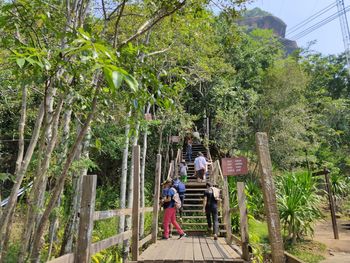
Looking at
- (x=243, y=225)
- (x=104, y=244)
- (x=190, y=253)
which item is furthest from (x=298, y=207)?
(x=104, y=244)

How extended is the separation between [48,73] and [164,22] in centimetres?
616

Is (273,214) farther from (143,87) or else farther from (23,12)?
(23,12)

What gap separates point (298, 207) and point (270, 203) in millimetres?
6587

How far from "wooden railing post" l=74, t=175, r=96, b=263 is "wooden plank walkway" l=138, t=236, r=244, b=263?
7.22 ft

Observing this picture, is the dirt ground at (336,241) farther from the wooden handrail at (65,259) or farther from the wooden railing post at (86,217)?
the wooden handrail at (65,259)

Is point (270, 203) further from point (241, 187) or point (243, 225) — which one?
point (241, 187)

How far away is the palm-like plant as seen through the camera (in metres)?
8.61

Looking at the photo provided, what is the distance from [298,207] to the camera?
28.3 ft

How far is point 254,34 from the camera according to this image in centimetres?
2530

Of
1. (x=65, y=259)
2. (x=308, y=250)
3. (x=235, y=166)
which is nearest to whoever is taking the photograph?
(x=65, y=259)

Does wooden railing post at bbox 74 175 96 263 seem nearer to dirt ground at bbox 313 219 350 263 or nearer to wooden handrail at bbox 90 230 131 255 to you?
wooden handrail at bbox 90 230 131 255

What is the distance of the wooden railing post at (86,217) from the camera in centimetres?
271

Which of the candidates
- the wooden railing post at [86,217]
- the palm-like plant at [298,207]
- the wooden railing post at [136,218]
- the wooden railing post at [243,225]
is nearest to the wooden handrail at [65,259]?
the wooden railing post at [86,217]

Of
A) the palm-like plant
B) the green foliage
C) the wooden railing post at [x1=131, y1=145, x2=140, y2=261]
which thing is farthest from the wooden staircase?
the wooden railing post at [x1=131, y1=145, x2=140, y2=261]
